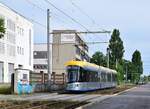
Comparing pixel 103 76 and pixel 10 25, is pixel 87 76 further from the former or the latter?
pixel 10 25

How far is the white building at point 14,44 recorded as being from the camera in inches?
4108

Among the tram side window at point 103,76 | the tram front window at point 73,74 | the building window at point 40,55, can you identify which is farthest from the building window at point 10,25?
the tram front window at point 73,74

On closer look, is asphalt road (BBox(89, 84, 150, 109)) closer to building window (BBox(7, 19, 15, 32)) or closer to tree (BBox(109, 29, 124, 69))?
building window (BBox(7, 19, 15, 32))

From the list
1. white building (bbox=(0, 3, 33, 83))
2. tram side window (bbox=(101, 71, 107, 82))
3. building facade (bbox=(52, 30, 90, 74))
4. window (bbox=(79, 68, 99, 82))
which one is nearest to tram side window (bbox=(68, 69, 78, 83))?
window (bbox=(79, 68, 99, 82))

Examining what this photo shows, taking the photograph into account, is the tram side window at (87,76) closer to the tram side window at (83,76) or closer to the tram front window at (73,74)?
the tram side window at (83,76)

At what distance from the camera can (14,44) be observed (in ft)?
368

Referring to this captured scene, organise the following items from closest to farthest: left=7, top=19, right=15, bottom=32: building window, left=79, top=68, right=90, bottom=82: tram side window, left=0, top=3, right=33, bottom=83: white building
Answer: left=79, top=68, right=90, bottom=82: tram side window
left=0, top=3, right=33, bottom=83: white building
left=7, top=19, right=15, bottom=32: building window

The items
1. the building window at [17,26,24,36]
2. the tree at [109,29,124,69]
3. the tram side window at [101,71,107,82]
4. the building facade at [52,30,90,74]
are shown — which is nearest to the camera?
the tram side window at [101,71,107,82]

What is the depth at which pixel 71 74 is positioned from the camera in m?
52.9

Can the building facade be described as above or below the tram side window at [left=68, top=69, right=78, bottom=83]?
above

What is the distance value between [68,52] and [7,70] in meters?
47.8

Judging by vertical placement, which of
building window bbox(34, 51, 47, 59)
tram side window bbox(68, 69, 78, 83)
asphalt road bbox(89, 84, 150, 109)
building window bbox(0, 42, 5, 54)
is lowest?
asphalt road bbox(89, 84, 150, 109)

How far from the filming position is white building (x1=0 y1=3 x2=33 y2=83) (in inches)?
4108

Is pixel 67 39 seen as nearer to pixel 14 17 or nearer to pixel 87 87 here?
pixel 14 17
